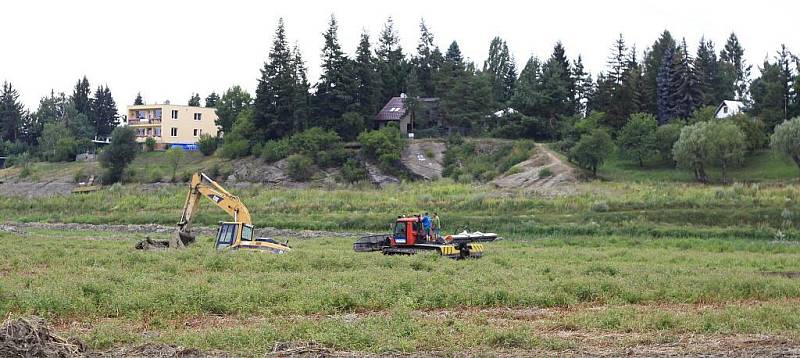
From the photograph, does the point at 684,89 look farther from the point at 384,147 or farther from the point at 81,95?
the point at 81,95

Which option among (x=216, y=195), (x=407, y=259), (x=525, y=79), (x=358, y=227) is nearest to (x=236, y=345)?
(x=407, y=259)

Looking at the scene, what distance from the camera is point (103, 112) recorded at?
5581 inches

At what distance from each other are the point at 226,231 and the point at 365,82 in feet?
192

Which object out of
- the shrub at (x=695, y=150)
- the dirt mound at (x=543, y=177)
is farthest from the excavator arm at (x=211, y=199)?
the shrub at (x=695, y=150)

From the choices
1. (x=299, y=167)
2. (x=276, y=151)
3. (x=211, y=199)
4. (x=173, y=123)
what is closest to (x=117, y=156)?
(x=276, y=151)

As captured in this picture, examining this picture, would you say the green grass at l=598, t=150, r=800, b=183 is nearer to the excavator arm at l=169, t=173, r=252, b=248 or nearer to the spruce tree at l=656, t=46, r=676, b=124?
the spruce tree at l=656, t=46, r=676, b=124

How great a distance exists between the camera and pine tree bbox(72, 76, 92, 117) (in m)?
145

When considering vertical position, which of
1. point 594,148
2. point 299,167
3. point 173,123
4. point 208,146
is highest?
point 173,123

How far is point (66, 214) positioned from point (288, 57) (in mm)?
34491

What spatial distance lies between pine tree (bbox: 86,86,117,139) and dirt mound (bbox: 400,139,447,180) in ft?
240

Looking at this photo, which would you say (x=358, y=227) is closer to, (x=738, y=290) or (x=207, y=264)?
(x=207, y=264)

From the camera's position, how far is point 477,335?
16.3 metres

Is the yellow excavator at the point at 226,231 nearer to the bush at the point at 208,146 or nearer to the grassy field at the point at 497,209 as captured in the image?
the grassy field at the point at 497,209

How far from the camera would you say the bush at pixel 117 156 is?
8756 centimetres
